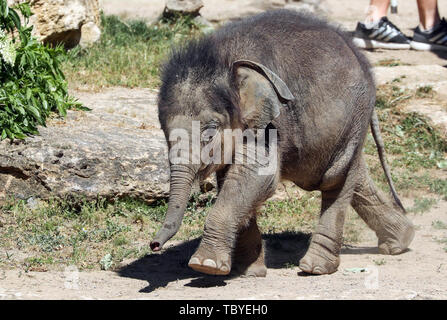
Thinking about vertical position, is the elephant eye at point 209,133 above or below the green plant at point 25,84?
above

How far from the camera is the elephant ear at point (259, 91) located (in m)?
5.84

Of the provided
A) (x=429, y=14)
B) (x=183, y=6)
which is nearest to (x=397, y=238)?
(x=429, y=14)

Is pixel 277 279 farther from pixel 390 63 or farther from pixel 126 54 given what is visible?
pixel 390 63

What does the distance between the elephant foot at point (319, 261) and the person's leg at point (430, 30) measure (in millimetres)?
6825

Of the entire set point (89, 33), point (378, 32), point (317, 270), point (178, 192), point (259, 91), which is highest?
point (259, 91)

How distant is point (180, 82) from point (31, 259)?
2.01 metres

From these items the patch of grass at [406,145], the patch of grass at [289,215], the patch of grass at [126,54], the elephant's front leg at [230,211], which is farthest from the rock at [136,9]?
the elephant's front leg at [230,211]

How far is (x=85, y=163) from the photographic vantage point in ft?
25.3

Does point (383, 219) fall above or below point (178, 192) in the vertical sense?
below

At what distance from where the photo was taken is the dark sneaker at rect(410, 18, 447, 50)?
41.3ft

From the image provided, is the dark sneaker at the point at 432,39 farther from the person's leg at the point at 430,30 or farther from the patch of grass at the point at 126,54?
the patch of grass at the point at 126,54

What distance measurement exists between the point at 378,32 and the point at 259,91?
730cm

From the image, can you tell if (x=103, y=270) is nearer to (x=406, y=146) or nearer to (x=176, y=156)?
(x=176, y=156)
